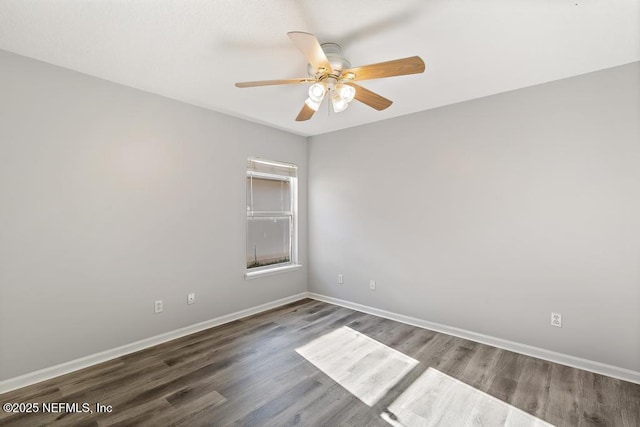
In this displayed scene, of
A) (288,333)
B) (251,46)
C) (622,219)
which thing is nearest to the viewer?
(251,46)

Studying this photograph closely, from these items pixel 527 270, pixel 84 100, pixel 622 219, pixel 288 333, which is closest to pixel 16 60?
pixel 84 100

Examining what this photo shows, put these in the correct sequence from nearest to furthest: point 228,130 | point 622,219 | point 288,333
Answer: point 622,219 < point 288,333 < point 228,130

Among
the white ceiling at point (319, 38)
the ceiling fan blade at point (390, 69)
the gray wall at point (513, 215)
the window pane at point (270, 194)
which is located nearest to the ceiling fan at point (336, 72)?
the ceiling fan blade at point (390, 69)

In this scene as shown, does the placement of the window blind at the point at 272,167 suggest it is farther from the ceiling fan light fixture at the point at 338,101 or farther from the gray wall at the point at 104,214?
the ceiling fan light fixture at the point at 338,101

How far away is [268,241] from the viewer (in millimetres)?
4254

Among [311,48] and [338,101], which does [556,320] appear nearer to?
[338,101]

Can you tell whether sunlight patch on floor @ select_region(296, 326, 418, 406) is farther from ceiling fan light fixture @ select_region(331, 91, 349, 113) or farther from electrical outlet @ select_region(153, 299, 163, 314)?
ceiling fan light fixture @ select_region(331, 91, 349, 113)

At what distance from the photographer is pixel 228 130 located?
3631 mm

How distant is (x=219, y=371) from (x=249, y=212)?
6.56 ft

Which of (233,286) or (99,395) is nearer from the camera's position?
(99,395)

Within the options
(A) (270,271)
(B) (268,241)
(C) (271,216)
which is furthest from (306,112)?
(A) (270,271)

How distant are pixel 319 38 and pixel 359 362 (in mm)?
2655

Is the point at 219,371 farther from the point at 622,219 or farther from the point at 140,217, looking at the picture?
the point at 622,219

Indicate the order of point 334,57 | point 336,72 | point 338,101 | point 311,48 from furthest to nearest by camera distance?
point 338,101
point 334,57
point 336,72
point 311,48
